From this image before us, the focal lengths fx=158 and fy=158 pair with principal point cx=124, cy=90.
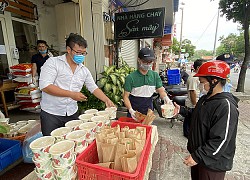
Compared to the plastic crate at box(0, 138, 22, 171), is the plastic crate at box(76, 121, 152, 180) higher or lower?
higher

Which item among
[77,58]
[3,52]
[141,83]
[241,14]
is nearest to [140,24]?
[141,83]

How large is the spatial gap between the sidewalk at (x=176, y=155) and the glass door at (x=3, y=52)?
14.4ft

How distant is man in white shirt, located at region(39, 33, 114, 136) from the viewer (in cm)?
160

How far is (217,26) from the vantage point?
20.6 m

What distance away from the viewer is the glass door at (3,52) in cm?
399

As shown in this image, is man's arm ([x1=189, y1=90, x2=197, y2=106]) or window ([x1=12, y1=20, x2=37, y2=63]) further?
window ([x1=12, y1=20, x2=37, y2=63])

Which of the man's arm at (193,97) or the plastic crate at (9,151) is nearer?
the plastic crate at (9,151)

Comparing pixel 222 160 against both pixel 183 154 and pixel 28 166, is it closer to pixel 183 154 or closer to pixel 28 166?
pixel 183 154

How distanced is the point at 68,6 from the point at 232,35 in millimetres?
66922

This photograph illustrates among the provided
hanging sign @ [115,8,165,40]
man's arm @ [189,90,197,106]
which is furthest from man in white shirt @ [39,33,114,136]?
hanging sign @ [115,8,165,40]

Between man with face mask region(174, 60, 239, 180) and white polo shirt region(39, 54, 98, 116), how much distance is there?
1.30 meters

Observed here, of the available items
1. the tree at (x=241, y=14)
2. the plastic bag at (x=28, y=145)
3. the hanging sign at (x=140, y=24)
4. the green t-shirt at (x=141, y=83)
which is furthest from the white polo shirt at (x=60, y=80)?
the tree at (x=241, y=14)

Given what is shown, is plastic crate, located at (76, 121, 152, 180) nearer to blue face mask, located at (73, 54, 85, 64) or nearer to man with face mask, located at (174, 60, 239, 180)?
man with face mask, located at (174, 60, 239, 180)

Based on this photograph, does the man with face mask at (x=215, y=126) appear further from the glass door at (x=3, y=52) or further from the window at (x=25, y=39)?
the window at (x=25, y=39)
